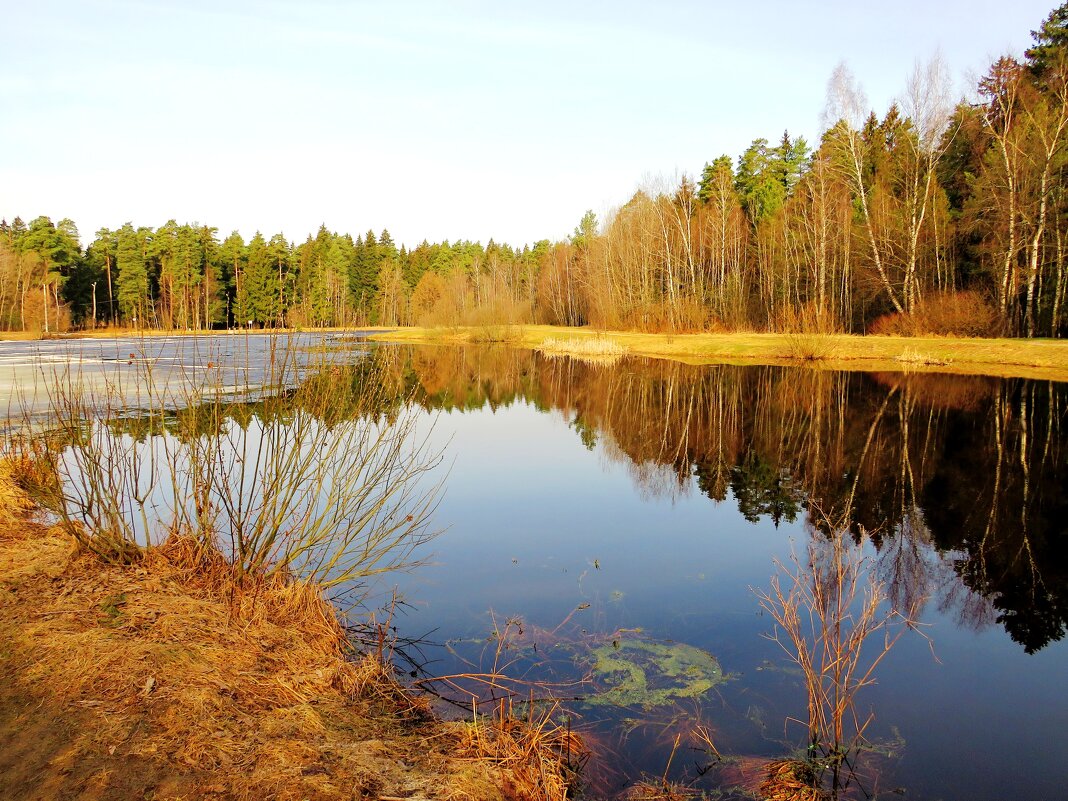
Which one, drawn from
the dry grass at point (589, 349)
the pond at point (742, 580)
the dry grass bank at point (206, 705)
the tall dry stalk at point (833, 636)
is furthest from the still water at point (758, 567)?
the dry grass at point (589, 349)

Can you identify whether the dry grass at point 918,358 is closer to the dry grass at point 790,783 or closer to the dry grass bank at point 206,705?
the dry grass at point 790,783

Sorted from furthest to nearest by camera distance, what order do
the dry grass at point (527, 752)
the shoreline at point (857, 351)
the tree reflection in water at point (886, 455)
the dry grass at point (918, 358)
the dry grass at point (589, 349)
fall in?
the dry grass at point (589, 349) → the dry grass at point (918, 358) → the shoreline at point (857, 351) → the tree reflection in water at point (886, 455) → the dry grass at point (527, 752)

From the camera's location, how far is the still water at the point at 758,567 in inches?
189

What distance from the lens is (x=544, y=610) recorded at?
694 centimetres

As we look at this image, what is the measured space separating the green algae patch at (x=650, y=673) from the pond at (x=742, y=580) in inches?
0.8

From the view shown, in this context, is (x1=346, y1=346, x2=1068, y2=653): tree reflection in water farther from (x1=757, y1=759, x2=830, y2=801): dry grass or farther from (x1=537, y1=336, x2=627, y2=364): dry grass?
(x1=537, y1=336, x2=627, y2=364): dry grass

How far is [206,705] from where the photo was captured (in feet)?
13.5

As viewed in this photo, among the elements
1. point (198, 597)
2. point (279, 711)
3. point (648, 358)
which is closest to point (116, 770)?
point (279, 711)

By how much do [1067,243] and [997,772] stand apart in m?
31.4

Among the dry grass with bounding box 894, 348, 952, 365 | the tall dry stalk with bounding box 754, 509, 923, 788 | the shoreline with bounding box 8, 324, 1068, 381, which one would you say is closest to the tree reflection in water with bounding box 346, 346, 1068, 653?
the tall dry stalk with bounding box 754, 509, 923, 788

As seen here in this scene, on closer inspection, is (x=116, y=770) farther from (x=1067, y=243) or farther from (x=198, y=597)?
(x=1067, y=243)

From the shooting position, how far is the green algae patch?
5.29 metres

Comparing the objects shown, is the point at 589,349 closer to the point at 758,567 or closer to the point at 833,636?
the point at 758,567

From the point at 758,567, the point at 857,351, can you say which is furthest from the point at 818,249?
the point at 758,567
